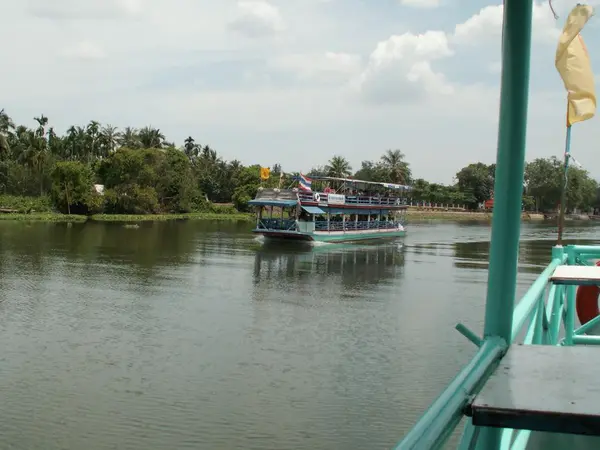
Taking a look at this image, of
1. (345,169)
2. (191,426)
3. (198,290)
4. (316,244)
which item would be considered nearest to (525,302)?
(191,426)

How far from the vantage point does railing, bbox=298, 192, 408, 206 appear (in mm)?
27891

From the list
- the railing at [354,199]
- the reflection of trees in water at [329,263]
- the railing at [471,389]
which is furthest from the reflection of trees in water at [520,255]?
the railing at [471,389]

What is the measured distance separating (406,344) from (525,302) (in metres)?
8.62

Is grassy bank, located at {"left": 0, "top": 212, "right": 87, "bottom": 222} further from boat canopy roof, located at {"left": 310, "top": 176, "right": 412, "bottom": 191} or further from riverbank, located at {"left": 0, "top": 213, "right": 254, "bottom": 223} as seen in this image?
boat canopy roof, located at {"left": 310, "top": 176, "right": 412, "bottom": 191}

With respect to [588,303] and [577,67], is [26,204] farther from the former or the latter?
[577,67]

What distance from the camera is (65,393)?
25.6ft

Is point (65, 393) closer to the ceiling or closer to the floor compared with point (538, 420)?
closer to the floor

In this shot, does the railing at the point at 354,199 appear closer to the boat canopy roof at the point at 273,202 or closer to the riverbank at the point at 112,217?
the boat canopy roof at the point at 273,202

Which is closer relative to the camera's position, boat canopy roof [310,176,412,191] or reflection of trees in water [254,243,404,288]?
reflection of trees in water [254,243,404,288]

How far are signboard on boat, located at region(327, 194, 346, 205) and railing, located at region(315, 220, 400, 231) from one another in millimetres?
1112

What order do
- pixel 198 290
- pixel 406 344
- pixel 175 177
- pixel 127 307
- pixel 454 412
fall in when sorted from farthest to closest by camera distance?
pixel 175 177 < pixel 198 290 < pixel 127 307 < pixel 406 344 < pixel 454 412

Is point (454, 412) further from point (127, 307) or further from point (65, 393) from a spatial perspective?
point (127, 307)

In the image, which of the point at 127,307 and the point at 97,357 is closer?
the point at 97,357

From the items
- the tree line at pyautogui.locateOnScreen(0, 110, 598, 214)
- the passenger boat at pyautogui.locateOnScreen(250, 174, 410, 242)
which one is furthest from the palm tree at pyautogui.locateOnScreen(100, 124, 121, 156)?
the passenger boat at pyautogui.locateOnScreen(250, 174, 410, 242)
